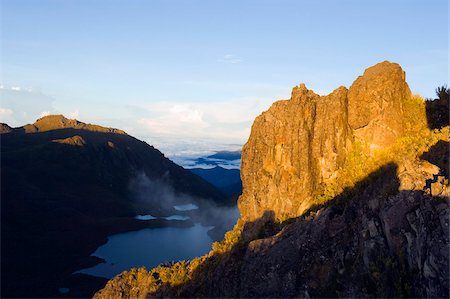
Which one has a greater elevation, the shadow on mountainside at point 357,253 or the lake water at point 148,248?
the shadow on mountainside at point 357,253

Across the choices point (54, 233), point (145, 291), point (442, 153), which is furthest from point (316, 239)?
point (54, 233)

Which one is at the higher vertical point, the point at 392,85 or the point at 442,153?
the point at 392,85

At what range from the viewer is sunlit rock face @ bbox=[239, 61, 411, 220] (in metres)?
22.0

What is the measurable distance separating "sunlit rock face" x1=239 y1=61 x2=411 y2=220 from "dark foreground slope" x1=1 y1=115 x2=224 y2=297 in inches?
2898

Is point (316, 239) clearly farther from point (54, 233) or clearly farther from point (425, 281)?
point (54, 233)

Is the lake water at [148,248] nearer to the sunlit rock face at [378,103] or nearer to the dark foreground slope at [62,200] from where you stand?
the dark foreground slope at [62,200]

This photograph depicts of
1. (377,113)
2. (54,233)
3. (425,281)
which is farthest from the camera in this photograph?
(54,233)

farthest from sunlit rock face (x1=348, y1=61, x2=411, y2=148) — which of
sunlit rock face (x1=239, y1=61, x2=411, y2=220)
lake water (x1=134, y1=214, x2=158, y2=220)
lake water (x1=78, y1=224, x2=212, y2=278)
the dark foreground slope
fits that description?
lake water (x1=134, y1=214, x2=158, y2=220)

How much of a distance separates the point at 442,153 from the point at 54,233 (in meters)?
120

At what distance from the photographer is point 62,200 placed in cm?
14250

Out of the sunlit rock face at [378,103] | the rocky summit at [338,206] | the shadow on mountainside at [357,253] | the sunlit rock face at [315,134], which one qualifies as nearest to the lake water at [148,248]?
the rocky summit at [338,206]

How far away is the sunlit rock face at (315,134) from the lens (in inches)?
865

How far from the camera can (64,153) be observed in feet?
533

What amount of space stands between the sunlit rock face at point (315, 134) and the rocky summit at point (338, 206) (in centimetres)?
6
